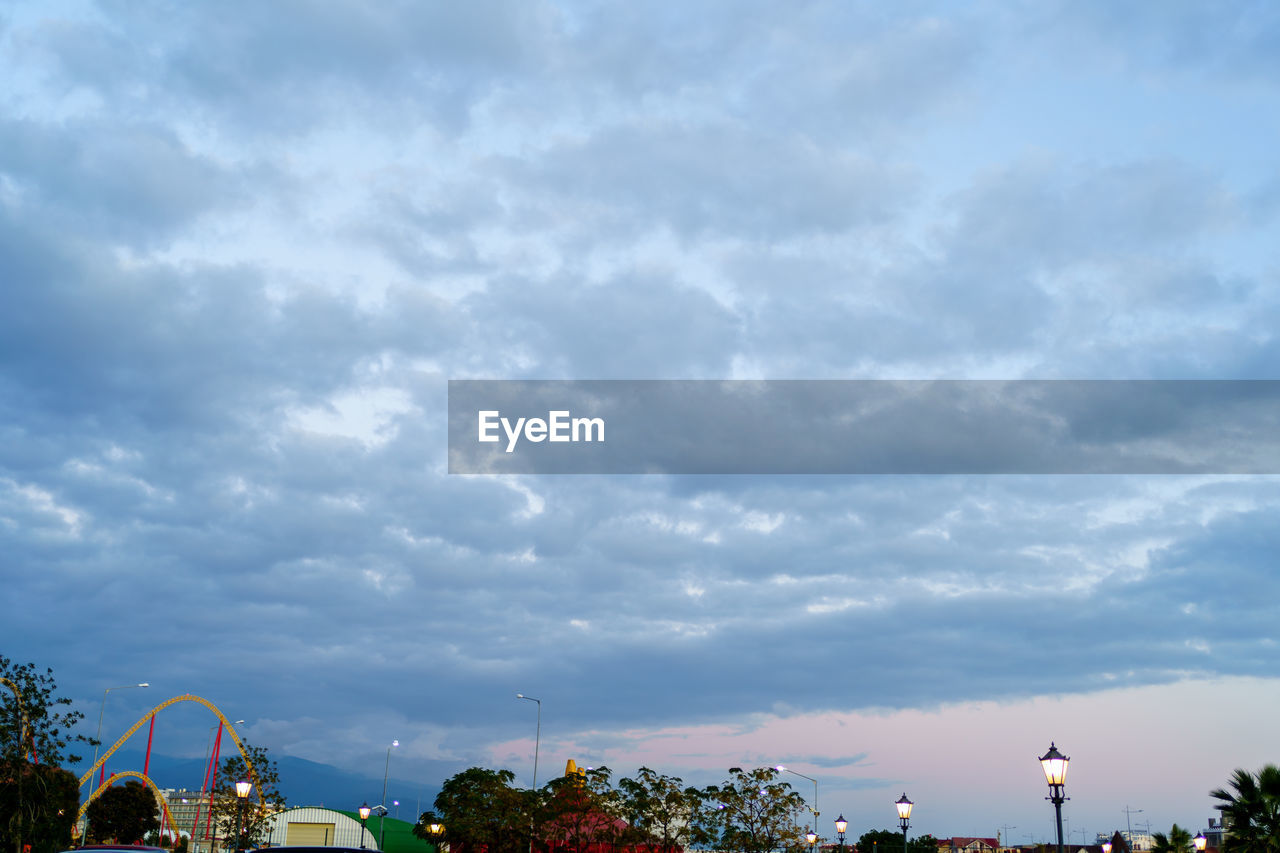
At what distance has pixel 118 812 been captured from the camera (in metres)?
124

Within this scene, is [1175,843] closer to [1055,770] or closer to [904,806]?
[904,806]

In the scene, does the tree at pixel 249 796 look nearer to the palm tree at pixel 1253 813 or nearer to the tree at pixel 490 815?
the tree at pixel 490 815

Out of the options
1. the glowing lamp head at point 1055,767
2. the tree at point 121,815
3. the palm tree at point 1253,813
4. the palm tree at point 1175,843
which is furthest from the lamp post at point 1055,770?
the tree at point 121,815

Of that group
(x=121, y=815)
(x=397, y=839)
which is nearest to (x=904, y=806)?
(x=397, y=839)

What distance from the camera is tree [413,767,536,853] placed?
63188 millimetres

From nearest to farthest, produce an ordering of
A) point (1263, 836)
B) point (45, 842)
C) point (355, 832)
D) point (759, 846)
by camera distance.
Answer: point (1263, 836) < point (45, 842) < point (759, 846) < point (355, 832)

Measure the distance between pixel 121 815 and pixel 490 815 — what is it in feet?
273

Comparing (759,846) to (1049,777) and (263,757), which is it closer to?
(1049,777)

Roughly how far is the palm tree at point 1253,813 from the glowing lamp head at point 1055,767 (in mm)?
22055

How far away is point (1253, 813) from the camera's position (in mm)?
45188

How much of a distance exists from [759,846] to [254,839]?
2023 inches

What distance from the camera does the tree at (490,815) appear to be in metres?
63.2

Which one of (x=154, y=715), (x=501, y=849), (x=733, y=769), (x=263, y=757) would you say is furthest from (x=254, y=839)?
(x=154, y=715)

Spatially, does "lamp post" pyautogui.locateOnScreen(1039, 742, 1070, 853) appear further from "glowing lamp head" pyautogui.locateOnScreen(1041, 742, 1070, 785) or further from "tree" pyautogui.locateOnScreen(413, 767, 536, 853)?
"tree" pyautogui.locateOnScreen(413, 767, 536, 853)
